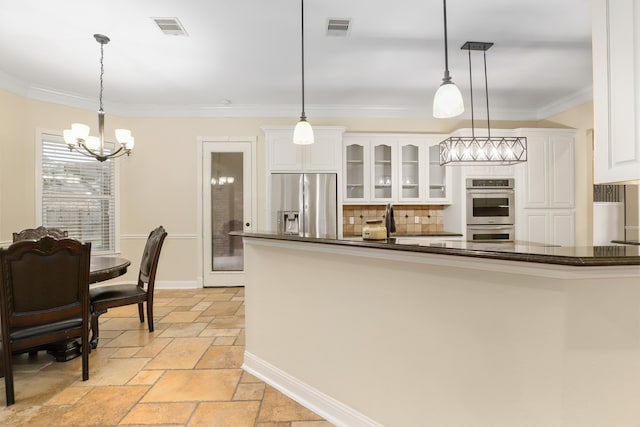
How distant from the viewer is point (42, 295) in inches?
89.8

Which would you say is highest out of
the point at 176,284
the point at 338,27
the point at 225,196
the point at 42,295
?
the point at 338,27

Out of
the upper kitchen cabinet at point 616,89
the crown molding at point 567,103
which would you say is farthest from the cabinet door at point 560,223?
the upper kitchen cabinet at point 616,89

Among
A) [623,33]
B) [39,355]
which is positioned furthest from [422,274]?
[39,355]

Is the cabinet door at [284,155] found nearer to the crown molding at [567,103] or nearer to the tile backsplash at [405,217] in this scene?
the tile backsplash at [405,217]

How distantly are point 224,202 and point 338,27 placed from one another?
3152mm

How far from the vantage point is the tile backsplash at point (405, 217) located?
5363 mm

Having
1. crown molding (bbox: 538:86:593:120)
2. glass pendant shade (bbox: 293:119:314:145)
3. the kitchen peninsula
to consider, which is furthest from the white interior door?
crown molding (bbox: 538:86:593:120)

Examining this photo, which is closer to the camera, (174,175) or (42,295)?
(42,295)

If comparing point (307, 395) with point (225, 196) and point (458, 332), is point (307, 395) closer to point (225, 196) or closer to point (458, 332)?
point (458, 332)

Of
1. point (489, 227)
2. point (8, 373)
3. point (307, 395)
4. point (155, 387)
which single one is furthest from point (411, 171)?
point (8, 373)

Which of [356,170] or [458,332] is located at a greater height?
[356,170]

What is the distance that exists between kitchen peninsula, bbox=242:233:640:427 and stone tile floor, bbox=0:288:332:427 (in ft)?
0.93

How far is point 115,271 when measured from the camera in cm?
293

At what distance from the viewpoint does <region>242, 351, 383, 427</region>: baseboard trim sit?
6.38ft
